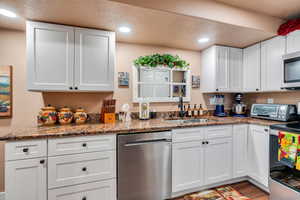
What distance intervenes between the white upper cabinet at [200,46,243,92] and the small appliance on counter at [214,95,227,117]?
28cm

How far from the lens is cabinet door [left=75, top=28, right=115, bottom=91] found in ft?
5.77

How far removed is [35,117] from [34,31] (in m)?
1.11

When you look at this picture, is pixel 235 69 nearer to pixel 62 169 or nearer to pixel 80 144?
pixel 80 144

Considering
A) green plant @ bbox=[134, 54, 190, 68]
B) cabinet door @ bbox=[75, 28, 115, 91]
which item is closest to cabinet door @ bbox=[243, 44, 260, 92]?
green plant @ bbox=[134, 54, 190, 68]

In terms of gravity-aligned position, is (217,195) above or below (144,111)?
below

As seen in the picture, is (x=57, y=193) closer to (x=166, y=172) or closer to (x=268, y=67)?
(x=166, y=172)

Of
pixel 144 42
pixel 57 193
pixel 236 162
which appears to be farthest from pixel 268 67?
pixel 57 193

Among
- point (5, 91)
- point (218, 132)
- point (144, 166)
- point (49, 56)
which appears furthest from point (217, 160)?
point (5, 91)

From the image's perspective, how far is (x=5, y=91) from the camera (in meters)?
1.77

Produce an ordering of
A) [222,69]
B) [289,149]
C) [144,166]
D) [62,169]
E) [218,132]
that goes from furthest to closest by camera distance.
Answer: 1. [222,69]
2. [218,132]
3. [144,166]
4. [289,149]
5. [62,169]

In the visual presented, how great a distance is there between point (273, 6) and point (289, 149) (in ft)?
5.62

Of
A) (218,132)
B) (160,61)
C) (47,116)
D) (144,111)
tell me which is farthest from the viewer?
(160,61)

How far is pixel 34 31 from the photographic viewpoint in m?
1.60

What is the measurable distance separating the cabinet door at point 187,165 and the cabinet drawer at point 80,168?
77 cm
